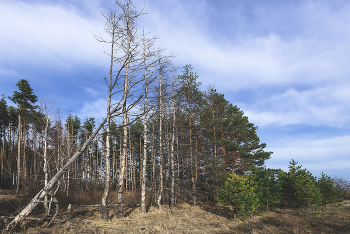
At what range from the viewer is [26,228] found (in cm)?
635

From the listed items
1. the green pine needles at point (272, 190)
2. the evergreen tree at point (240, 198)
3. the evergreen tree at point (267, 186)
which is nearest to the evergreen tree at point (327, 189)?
the green pine needles at point (272, 190)

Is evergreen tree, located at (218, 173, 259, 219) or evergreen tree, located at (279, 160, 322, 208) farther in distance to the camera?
evergreen tree, located at (279, 160, 322, 208)

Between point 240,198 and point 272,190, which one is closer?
point 240,198

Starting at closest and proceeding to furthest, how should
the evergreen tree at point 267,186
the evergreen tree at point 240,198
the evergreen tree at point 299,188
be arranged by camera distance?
the evergreen tree at point 240,198 → the evergreen tree at point 299,188 → the evergreen tree at point 267,186

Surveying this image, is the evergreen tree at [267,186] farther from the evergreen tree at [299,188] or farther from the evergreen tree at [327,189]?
the evergreen tree at [327,189]

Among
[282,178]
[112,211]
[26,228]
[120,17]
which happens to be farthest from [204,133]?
[26,228]

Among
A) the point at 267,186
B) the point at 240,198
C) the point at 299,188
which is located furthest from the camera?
the point at 267,186

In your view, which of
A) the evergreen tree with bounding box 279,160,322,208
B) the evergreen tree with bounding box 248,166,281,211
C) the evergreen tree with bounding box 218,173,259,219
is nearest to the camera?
the evergreen tree with bounding box 218,173,259,219

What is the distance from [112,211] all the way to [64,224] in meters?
4.61

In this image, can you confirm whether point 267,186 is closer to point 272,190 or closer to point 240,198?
point 272,190

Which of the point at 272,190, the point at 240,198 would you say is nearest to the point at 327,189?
the point at 272,190

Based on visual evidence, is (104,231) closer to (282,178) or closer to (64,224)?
(64,224)

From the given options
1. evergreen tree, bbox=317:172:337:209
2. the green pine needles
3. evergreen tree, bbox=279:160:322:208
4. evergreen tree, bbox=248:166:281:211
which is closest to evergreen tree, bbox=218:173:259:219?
the green pine needles

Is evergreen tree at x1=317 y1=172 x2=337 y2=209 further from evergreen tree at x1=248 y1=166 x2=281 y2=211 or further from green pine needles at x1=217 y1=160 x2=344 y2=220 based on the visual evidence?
evergreen tree at x1=248 y1=166 x2=281 y2=211
